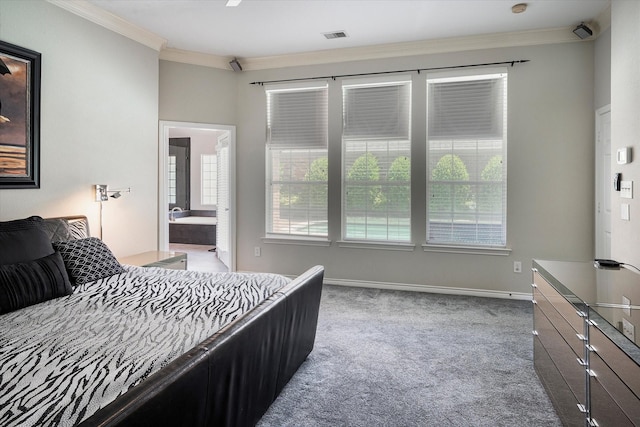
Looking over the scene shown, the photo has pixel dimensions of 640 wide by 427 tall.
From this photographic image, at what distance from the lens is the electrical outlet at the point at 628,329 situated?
1.30m

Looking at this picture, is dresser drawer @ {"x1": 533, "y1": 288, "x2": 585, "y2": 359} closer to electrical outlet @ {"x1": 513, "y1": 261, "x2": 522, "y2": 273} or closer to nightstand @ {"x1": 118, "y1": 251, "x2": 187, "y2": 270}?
electrical outlet @ {"x1": 513, "y1": 261, "x2": 522, "y2": 273}

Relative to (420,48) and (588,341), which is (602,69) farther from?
(588,341)

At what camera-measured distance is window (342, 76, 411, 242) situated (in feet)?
A: 15.5

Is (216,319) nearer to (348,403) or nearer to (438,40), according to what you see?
(348,403)

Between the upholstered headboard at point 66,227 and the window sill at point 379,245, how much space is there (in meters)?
2.81

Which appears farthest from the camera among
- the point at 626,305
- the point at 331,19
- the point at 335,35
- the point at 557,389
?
the point at 335,35

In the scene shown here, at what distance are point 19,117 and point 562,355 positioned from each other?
4.00 metres

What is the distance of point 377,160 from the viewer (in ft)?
15.9

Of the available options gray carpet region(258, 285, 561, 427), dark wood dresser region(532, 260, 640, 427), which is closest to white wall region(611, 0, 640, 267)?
dark wood dresser region(532, 260, 640, 427)

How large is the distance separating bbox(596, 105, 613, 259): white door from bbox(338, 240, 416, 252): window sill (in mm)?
1886

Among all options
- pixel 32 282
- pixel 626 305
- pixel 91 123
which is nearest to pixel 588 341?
pixel 626 305

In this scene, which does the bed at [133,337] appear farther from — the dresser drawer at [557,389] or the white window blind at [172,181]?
the white window blind at [172,181]

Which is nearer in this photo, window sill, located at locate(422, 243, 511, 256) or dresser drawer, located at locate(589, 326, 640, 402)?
dresser drawer, located at locate(589, 326, 640, 402)

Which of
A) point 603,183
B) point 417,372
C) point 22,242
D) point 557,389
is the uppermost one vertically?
point 603,183
